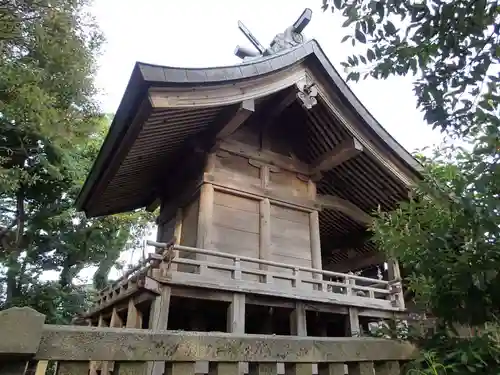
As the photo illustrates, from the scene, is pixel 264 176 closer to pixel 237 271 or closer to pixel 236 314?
pixel 237 271

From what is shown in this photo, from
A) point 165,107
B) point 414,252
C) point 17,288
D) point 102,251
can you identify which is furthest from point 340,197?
point 17,288

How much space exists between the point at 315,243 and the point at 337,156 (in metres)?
2.02

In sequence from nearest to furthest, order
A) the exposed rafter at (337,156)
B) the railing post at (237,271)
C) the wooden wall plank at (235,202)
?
the railing post at (237,271) → the wooden wall plank at (235,202) → the exposed rafter at (337,156)

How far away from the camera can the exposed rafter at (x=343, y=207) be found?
923cm

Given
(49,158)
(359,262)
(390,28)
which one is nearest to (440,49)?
(390,28)

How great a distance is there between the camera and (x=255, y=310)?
7352 mm

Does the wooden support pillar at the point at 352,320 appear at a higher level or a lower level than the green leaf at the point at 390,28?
lower

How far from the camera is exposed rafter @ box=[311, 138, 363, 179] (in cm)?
818

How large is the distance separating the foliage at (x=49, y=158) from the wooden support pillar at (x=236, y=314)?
594 cm

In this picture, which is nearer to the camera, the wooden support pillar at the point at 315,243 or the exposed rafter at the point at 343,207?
the wooden support pillar at the point at 315,243

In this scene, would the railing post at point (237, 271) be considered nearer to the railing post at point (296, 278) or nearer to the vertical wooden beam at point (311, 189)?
the railing post at point (296, 278)

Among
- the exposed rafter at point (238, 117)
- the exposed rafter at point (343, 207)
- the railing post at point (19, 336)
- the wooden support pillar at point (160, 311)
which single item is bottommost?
the railing post at point (19, 336)

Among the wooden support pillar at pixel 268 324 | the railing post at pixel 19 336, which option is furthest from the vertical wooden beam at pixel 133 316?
the railing post at pixel 19 336

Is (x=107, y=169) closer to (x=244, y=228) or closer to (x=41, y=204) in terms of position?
(x=244, y=228)
